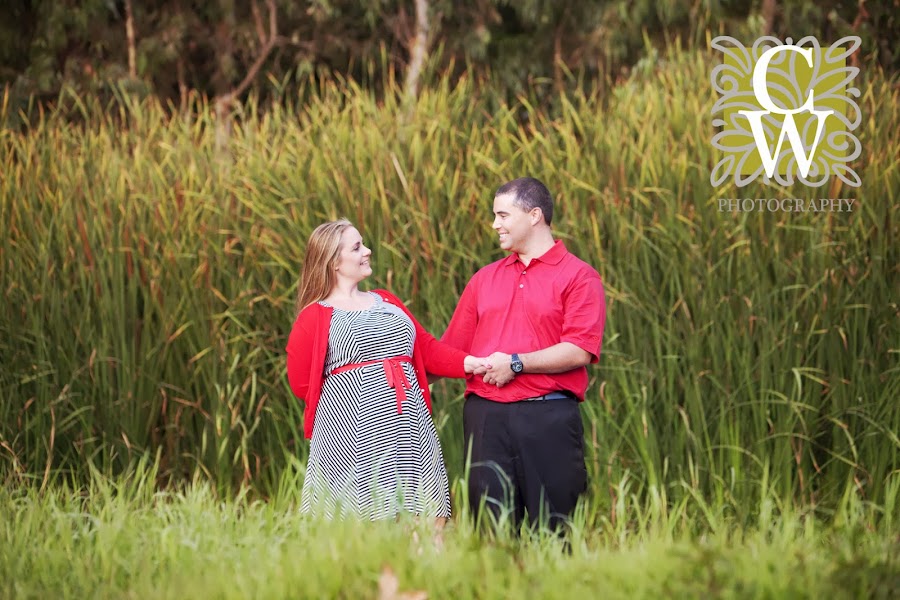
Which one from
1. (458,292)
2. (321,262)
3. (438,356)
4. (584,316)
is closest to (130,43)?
(458,292)

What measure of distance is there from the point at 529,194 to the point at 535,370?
67 cm

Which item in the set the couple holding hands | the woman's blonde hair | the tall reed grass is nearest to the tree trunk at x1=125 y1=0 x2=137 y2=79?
the tall reed grass

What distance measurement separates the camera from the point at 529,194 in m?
4.23

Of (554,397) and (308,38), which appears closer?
(554,397)

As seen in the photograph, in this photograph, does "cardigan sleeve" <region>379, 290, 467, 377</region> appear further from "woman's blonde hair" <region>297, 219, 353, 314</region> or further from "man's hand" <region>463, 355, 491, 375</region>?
"woman's blonde hair" <region>297, 219, 353, 314</region>

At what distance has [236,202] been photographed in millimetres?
6449

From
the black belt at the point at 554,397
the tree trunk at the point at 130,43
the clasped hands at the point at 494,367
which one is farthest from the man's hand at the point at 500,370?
the tree trunk at the point at 130,43

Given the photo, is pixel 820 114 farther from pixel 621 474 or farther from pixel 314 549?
pixel 314 549

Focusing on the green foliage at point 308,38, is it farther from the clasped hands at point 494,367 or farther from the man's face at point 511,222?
the clasped hands at point 494,367

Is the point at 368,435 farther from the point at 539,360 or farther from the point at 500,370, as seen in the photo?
the point at 539,360

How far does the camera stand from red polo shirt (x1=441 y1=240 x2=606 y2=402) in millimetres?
4191

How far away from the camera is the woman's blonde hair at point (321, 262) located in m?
4.23

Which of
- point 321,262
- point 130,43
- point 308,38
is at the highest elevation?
point 308,38

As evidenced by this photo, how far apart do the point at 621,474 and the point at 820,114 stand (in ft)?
8.66
